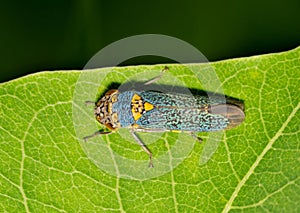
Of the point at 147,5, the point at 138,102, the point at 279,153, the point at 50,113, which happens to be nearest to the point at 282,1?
the point at 147,5

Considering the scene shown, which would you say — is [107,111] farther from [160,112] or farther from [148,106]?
[160,112]

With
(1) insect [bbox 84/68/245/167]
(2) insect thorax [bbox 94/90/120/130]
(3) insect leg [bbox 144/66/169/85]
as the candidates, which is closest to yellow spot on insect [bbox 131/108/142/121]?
(1) insect [bbox 84/68/245/167]

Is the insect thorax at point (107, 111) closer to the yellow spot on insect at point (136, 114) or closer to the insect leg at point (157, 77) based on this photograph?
the yellow spot on insect at point (136, 114)

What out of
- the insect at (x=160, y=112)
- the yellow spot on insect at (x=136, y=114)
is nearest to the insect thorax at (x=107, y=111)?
the insect at (x=160, y=112)

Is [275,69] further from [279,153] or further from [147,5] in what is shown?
[147,5]

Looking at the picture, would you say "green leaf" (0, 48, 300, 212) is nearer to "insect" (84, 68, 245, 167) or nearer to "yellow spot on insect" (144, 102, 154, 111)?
"insect" (84, 68, 245, 167)
